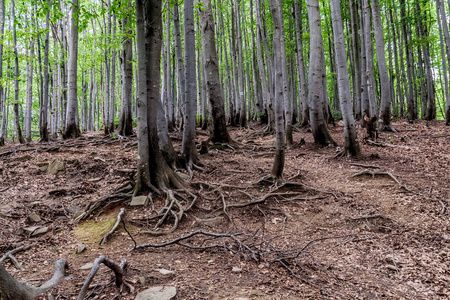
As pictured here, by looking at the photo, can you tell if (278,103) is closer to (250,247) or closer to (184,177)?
(184,177)

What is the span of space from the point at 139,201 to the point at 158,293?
9.04 feet

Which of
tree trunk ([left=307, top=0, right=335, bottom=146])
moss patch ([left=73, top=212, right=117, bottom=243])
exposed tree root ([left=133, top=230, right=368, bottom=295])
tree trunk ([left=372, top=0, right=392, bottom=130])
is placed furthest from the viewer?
tree trunk ([left=372, top=0, right=392, bottom=130])

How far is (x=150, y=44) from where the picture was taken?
5.46 metres

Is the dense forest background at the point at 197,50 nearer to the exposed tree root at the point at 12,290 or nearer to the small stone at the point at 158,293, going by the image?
the exposed tree root at the point at 12,290

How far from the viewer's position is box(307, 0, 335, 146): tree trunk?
8.68 metres

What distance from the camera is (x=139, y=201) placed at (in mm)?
4992

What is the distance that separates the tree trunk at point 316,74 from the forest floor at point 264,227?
1.15m

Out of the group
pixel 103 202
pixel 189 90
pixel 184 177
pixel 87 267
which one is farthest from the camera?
pixel 189 90

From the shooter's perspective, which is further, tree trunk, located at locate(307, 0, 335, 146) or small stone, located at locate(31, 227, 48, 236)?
tree trunk, located at locate(307, 0, 335, 146)

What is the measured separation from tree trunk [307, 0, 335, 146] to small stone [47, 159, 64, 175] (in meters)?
7.98

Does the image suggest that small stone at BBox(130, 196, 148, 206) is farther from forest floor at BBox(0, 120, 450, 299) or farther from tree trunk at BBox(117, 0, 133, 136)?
tree trunk at BBox(117, 0, 133, 136)

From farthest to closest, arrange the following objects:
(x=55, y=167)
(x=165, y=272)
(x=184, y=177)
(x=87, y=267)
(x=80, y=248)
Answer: (x=55, y=167)
(x=184, y=177)
(x=80, y=248)
(x=87, y=267)
(x=165, y=272)

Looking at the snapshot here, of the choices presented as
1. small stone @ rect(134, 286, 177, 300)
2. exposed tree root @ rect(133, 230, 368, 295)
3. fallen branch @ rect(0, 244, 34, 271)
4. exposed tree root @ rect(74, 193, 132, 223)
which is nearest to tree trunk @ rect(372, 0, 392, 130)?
exposed tree root @ rect(133, 230, 368, 295)

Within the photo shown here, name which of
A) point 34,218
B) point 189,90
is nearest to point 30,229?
point 34,218
